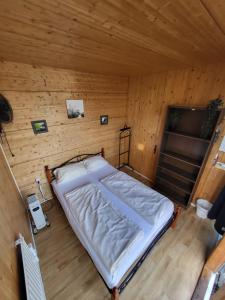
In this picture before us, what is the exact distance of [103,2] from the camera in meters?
0.75

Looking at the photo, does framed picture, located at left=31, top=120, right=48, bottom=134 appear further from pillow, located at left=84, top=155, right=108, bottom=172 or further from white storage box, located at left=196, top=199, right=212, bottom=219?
white storage box, located at left=196, top=199, right=212, bottom=219

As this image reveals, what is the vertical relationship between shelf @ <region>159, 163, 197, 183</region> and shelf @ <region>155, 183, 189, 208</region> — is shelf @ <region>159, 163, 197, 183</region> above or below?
above

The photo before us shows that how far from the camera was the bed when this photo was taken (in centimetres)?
135

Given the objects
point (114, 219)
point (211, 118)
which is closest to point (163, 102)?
point (211, 118)

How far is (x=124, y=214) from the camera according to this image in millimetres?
1823

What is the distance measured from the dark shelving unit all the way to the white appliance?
8.15 feet

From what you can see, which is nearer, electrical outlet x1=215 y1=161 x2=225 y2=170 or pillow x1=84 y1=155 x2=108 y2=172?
electrical outlet x1=215 y1=161 x2=225 y2=170

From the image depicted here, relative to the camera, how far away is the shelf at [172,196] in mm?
2717

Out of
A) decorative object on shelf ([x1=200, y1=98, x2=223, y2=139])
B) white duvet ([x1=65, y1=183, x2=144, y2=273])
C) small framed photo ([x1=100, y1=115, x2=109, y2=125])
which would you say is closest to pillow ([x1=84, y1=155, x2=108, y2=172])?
white duvet ([x1=65, y1=183, x2=144, y2=273])

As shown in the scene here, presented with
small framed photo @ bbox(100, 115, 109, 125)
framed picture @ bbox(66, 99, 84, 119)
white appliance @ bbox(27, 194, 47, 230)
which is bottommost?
white appliance @ bbox(27, 194, 47, 230)

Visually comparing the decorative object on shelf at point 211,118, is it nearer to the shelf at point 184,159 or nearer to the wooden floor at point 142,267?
the shelf at point 184,159

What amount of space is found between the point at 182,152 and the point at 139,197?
142 centimetres

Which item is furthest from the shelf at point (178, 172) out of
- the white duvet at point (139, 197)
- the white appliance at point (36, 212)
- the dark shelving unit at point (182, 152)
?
the white appliance at point (36, 212)

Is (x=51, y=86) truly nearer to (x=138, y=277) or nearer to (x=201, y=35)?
(x=201, y=35)
